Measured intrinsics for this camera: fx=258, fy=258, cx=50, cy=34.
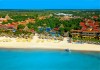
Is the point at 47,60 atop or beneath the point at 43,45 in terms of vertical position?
beneath

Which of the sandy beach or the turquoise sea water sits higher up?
the sandy beach

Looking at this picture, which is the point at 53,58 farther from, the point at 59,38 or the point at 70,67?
the point at 59,38

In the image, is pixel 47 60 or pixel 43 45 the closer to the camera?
pixel 47 60

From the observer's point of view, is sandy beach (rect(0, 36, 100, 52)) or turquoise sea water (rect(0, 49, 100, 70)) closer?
turquoise sea water (rect(0, 49, 100, 70))

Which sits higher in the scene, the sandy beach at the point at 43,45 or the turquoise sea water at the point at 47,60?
the sandy beach at the point at 43,45

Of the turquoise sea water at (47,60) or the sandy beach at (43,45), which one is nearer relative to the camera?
the turquoise sea water at (47,60)
